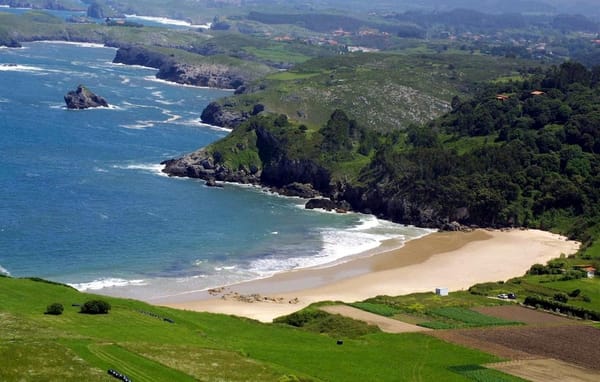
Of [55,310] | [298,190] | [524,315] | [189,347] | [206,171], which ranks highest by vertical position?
[55,310]

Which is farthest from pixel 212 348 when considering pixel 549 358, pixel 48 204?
pixel 48 204

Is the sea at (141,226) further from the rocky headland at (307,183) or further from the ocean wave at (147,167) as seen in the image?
the rocky headland at (307,183)

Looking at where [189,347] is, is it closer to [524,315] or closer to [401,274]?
[524,315]

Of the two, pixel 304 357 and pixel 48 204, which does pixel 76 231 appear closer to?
pixel 48 204

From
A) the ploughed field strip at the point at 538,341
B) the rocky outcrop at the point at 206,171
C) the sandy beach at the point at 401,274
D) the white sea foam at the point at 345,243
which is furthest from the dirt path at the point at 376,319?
the rocky outcrop at the point at 206,171

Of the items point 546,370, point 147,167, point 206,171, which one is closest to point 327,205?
point 206,171
